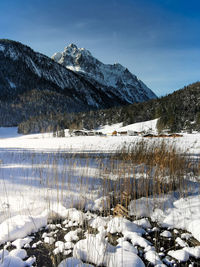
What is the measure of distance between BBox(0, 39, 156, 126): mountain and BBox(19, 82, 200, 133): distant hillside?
7.05 m

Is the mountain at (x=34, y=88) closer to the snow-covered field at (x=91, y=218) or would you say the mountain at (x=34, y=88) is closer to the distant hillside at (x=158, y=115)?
the distant hillside at (x=158, y=115)

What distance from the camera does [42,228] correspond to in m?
2.40

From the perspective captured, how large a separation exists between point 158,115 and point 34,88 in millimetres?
97200

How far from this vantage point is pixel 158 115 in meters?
40.7

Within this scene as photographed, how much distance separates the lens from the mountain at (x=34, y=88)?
85.4 meters

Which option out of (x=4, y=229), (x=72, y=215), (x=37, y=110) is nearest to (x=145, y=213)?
(x=72, y=215)

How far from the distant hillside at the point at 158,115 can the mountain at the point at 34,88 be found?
705 cm

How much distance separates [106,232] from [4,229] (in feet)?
4.18

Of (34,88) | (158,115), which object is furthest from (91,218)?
(34,88)

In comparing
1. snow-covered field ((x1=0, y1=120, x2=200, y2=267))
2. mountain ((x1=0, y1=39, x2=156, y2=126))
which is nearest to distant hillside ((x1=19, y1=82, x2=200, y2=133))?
mountain ((x1=0, y1=39, x2=156, y2=126))

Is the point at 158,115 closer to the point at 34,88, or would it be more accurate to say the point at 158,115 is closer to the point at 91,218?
the point at 91,218

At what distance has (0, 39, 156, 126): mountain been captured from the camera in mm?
85350

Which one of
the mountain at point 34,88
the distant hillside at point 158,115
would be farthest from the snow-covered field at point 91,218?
the mountain at point 34,88

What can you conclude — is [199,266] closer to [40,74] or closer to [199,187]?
[199,187]
